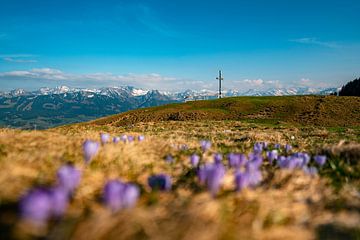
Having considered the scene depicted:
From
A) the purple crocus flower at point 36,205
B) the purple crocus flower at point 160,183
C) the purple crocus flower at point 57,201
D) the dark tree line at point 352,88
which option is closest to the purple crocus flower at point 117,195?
the purple crocus flower at point 57,201

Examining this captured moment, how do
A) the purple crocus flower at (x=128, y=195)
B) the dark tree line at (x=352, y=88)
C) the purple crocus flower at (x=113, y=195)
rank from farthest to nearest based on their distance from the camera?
the dark tree line at (x=352, y=88) → the purple crocus flower at (x=128, y=195) → the purple crocus flower at (x=113, y=195)

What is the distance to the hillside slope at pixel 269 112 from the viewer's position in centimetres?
5022

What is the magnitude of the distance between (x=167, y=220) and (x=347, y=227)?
1.94 m

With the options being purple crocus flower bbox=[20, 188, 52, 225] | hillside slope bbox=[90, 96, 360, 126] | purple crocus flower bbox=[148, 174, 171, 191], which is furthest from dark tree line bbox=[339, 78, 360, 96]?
purple crocus flower bbox=[20, 188, 52, 225]

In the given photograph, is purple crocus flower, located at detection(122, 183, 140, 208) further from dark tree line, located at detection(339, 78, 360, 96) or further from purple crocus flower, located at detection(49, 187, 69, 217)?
dark tree line, located at detection(339, 78, 360, 96)

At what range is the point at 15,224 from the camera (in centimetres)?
225

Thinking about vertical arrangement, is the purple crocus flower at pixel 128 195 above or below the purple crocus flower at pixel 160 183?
above

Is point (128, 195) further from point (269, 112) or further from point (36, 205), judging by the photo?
point (269, 112)

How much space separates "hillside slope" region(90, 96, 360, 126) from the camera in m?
50.2

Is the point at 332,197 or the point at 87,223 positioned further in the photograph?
the point at 332,197

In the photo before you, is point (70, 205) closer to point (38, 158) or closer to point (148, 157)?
point (38, 158)

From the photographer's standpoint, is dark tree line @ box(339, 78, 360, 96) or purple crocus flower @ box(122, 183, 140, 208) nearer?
purple crocus flower @ box(122, 183, 140, 208)

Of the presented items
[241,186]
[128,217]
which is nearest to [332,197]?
[241,186]

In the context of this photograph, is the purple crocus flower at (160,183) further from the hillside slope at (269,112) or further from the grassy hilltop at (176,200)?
the hillside slope at (269,112)
